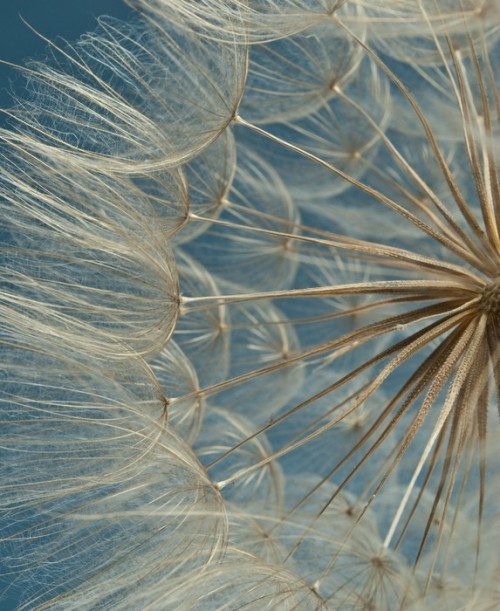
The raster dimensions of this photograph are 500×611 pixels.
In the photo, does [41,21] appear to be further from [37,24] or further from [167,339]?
[167,339]

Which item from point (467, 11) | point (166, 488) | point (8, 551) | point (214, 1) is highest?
point (467, 11)

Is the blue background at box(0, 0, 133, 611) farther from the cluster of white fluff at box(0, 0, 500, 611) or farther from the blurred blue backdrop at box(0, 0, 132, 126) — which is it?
the cluster of white fluff at box(0, 0, 500, 611)

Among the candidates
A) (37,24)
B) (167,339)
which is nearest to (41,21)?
(37,24)

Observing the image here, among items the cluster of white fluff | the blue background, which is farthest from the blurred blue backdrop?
the cluster of white fluff

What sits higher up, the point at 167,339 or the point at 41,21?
the point at 41,21

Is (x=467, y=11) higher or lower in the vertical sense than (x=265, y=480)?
higher

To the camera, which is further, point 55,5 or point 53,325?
point 55,5

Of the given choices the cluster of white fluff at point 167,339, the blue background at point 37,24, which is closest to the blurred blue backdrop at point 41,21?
the blue background at point 37,24

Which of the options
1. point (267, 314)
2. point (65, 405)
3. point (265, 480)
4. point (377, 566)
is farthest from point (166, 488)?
point (267, 314)

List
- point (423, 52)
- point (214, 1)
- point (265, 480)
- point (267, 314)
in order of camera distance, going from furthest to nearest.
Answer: point (267, 314)
point (265, 480)
point (423, 52)
point (214, 1)

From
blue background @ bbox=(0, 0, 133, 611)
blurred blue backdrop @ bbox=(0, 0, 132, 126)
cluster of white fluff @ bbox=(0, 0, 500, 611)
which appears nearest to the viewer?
cluster of white fluff @ bbox=(0, 0, 500, 611)

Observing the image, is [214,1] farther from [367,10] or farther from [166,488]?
[166,488]
